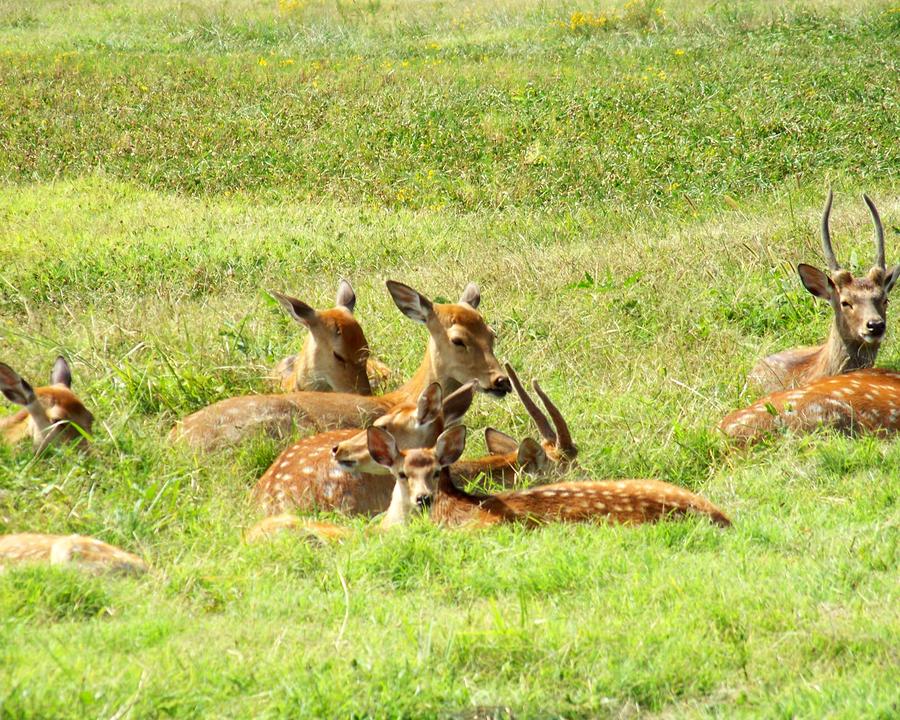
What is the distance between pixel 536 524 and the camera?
5.75 meters

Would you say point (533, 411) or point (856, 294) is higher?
point (533, 411)

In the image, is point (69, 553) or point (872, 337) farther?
point (872, 337)

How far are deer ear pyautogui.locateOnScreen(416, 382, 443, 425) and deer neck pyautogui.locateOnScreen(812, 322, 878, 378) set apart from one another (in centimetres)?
291

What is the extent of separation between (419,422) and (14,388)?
2.12 meters

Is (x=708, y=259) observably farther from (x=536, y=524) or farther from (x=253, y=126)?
(x=253, y=126)

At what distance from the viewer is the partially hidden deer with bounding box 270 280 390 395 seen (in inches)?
340

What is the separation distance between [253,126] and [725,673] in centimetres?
1500

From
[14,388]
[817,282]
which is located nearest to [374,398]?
[14,388]

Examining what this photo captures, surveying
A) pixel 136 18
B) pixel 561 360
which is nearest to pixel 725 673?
pixel 561 360

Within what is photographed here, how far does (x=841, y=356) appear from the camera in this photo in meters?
8.39

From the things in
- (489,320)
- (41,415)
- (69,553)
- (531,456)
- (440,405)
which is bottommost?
(489,320)

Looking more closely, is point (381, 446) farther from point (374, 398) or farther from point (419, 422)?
point (374, 398)

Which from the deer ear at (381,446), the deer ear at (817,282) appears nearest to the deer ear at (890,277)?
the deer ear at (817,282)

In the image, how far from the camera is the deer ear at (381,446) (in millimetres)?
6074
